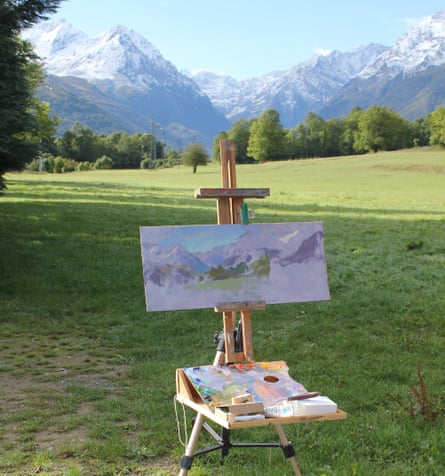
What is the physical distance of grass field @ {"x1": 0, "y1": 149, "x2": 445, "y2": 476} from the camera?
15.8 feet

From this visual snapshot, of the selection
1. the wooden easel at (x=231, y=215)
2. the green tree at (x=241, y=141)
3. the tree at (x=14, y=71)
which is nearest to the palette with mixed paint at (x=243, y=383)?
the wooden easel at (x=231, y=215)

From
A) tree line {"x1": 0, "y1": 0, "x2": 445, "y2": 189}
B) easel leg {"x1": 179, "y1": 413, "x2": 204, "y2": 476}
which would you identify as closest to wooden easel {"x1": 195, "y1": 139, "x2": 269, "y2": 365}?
easel leg {"x1": 179, "y1": 413, "x2": 204, "y2": 476}

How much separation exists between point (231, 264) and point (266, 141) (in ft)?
290

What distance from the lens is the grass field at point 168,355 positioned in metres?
4.80

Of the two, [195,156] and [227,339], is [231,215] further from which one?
[195,156]

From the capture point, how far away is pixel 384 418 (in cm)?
541

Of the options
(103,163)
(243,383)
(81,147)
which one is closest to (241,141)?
(103,163)

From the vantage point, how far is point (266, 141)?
91.8 metres

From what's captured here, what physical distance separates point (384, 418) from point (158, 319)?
4.95 meters

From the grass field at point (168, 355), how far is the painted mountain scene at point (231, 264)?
120 cm

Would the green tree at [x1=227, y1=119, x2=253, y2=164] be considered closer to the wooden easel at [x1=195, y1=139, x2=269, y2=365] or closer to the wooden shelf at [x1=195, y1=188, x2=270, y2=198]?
the wooden easel at [x1=195, y1=139, x2=269, y2=365]

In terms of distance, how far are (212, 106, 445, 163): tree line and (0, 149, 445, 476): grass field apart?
74950mm

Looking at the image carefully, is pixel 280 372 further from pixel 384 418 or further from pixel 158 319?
pixel 158 319

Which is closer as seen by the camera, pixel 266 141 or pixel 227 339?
pixel 227 339
